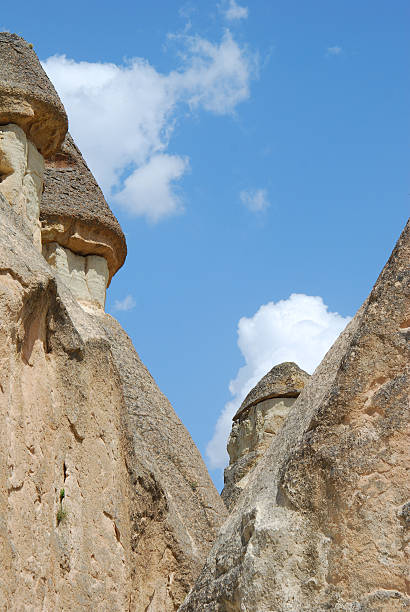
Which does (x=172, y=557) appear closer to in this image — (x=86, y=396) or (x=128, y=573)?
(x=128, y=573)

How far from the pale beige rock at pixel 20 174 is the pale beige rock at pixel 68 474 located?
3.65m

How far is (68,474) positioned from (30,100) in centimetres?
620

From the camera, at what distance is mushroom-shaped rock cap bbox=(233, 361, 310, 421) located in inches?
602

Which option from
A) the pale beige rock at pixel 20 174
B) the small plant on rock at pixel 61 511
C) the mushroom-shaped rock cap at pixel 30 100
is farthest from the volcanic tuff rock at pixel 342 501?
the mushroom-shaped rock cap at pixel 30 100

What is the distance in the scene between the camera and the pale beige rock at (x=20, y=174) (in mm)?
11047

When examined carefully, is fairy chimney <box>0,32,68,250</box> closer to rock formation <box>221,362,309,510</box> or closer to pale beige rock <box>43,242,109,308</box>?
pale beige rock <box>43,242,109,308</box>

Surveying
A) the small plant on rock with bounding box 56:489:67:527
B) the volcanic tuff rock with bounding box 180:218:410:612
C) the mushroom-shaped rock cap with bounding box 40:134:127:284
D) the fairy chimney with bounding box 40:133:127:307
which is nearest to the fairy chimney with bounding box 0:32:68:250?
the fairy chimney with bounding box 40:133:127:307

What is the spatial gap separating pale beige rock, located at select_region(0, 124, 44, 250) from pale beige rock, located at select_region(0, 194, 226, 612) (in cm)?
365

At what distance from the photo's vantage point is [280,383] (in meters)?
15.4

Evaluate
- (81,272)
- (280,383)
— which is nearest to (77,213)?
(81,272)

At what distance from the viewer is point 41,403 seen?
628 cm

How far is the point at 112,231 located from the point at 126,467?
7647 millimetres

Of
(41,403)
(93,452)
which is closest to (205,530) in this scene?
(93,452)

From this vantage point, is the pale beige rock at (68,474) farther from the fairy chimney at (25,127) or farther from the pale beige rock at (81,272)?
the pale beige rock at (81,272)
